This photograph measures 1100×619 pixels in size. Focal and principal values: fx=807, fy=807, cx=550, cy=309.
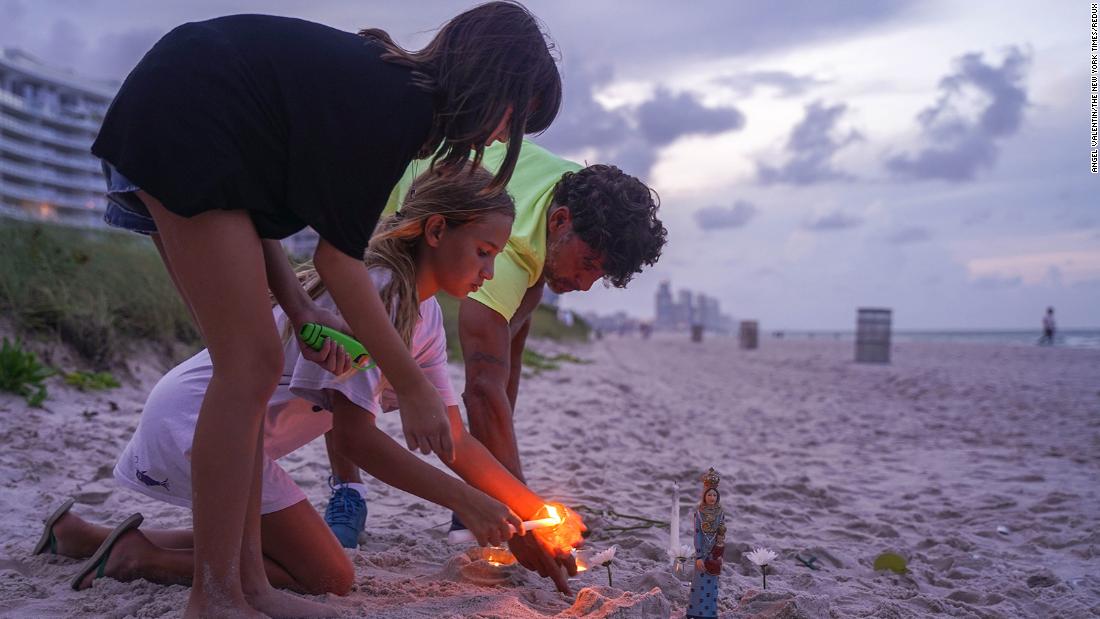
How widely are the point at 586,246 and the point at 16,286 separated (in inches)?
164

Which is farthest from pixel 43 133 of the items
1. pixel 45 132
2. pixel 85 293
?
pixel 85 293

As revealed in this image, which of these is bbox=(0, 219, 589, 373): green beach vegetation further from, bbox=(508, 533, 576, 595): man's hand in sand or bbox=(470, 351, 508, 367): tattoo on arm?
bbox=(508, 533, 576, 595): man's hand in sand

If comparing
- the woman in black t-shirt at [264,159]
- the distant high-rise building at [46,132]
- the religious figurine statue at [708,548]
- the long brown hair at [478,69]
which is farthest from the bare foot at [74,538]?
the distant high-rise building at [46,132]

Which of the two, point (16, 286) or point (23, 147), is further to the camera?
point (23, 147)

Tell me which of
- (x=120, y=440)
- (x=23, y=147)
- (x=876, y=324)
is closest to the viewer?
(x=120, y=440)

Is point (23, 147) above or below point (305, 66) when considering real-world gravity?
above

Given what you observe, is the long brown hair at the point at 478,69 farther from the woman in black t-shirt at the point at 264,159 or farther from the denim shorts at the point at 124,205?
the denim shorts at the point at 124,205

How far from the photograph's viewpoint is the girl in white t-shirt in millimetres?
2201

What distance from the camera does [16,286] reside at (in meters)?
5.19

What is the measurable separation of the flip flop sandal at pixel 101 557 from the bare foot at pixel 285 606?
1.95ft

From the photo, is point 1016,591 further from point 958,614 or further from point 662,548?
point 662,548

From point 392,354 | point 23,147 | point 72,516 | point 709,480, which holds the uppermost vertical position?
point 23,147

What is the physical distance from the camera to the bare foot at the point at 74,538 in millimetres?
2445

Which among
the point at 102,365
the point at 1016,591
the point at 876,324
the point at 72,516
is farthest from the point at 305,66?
the point at 876,324
